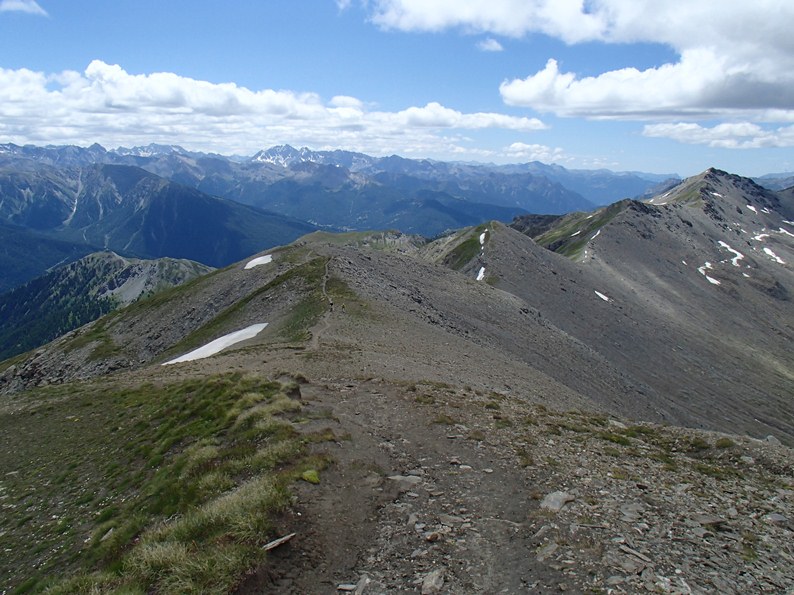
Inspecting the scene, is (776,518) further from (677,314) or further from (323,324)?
(677,314)

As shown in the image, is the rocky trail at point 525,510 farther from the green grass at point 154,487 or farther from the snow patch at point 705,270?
the snow patch at point 705,270

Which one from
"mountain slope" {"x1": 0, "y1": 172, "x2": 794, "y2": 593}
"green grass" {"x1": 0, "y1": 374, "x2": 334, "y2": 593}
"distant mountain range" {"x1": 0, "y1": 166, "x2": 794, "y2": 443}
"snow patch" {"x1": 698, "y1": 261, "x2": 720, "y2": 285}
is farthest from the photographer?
"snow patch" {"x1": 698, "y1": 261, "x2": 720, "y2": 285}

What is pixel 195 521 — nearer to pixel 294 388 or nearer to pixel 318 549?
pixel 318 549

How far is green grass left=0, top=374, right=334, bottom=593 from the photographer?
450 inches

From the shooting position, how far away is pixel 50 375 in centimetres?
7250

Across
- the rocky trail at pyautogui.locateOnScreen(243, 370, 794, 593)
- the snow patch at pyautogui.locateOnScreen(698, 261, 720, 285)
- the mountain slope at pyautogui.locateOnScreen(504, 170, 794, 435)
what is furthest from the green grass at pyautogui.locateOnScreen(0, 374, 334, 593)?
the snow patch at pyautogui.locateOnScreen(698, 261, 720, 285)

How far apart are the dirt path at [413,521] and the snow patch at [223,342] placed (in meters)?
32.3

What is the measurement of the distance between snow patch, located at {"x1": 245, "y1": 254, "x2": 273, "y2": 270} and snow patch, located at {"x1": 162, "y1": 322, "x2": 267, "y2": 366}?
34.0 metres

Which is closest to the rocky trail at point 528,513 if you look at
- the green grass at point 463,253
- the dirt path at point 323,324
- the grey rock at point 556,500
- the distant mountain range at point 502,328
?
the grey rock at point 556,500

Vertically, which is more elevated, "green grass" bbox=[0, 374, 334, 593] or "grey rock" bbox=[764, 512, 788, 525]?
"grey rock" bbox=[764, 512, 788, 525]

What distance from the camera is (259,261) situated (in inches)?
3457

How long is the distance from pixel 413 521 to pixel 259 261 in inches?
3120

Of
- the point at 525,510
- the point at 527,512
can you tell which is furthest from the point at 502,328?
the point at 527,512

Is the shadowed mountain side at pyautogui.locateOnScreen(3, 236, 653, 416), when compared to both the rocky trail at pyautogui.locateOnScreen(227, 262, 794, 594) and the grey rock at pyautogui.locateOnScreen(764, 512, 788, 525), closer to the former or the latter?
the rocky trail at pyautogui.locateOnScreen(227, 262, 794, 594)
